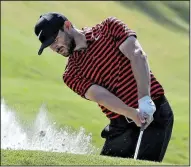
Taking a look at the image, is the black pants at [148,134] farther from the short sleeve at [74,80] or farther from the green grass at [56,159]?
the short sleeve at [74,80]

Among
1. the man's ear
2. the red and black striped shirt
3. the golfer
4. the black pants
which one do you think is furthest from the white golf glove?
the man's ear

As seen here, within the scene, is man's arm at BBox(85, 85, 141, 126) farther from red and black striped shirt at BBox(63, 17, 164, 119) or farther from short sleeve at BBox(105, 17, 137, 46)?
short sleeve at BBox(105, 17, 137, 46)

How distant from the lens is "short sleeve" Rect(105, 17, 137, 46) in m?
5.44

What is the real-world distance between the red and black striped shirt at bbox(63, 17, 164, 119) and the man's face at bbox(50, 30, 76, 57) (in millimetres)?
116

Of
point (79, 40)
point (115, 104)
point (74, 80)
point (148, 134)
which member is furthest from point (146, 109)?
point (79, 40)

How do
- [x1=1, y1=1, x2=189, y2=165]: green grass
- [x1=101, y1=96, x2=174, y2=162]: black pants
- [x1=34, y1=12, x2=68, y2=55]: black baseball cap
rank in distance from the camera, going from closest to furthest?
[x1=34, y1=12, x2=68, y2=55]: black baseball cap
[x1=101, y1=96, x2=174, y2=162]: black pants
[x1=1, y1=1, x2=189, y2=165]: green grass

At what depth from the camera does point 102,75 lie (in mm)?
5547

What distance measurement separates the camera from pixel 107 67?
5539mm

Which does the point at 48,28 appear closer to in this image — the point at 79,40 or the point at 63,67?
the point at 79,40

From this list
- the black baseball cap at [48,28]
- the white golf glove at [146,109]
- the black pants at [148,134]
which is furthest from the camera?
the black pants at [148,134]

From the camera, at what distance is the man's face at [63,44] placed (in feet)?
17.7

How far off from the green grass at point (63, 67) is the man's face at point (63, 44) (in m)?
1.05

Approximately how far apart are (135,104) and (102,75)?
41cm

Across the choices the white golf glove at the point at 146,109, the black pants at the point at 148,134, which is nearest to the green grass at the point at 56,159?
the black pants at the point at 148,134
